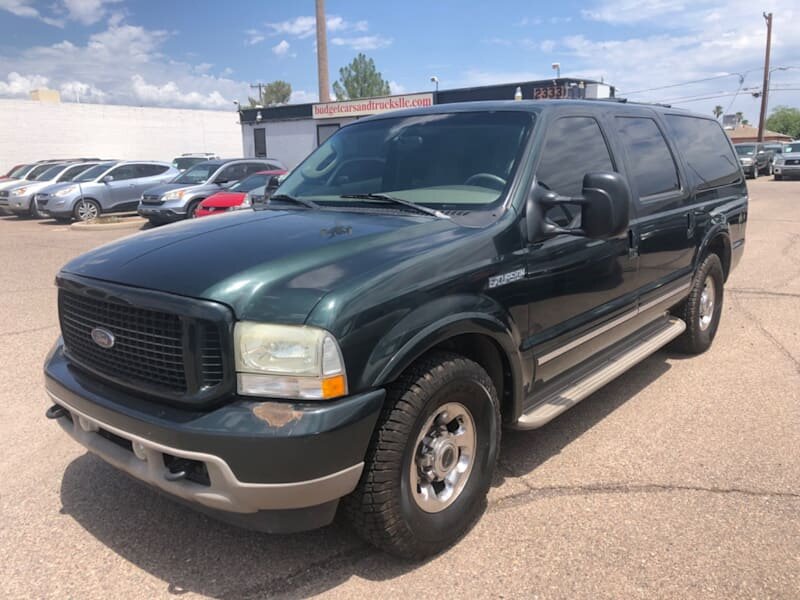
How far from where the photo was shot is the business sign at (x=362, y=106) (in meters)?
30.5

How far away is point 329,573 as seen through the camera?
109 inches

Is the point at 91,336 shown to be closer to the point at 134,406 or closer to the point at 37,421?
the point at 134,406

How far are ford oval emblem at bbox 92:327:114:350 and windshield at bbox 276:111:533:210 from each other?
149 cm

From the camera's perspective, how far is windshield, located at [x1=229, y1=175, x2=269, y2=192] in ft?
48.4

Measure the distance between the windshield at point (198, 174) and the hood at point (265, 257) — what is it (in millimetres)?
13724

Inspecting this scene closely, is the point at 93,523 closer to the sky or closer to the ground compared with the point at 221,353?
closer to the ground

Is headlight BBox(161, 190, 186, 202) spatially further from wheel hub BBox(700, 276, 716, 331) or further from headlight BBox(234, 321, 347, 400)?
headlight BBox(234, 321, 347, 400)

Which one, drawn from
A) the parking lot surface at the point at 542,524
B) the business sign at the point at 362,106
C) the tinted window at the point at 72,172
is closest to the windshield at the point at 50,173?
the tinted window at the point at 72,172

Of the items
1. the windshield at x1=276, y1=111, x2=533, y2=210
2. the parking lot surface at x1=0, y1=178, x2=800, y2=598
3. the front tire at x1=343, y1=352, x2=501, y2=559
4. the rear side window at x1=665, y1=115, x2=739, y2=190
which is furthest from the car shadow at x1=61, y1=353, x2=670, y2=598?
the rear side window at x1=665, y1=115, x2=739, y2=190

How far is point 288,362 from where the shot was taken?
7.70 feet

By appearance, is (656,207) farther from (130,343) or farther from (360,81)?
(360,81)

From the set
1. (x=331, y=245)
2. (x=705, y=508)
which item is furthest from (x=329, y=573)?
(x=705, y=508)

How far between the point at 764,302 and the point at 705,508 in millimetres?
5090

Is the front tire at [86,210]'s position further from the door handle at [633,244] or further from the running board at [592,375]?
the door handle at [633,244]
